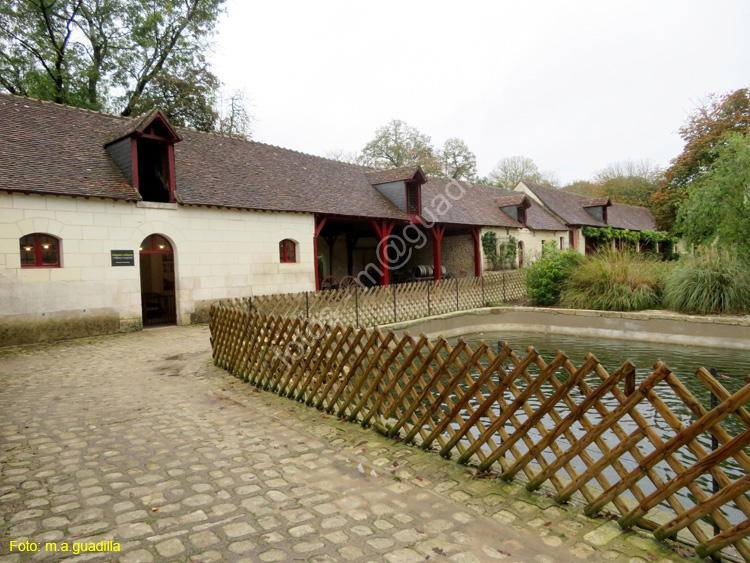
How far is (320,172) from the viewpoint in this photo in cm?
1781

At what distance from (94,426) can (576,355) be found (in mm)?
8093

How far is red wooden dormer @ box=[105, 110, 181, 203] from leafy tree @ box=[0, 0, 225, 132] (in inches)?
394

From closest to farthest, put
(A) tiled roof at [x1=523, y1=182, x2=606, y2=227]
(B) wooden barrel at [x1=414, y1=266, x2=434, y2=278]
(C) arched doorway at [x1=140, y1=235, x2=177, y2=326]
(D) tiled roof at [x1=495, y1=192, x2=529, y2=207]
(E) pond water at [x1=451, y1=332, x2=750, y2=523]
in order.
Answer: (E) pond water at [x1=451, y1=332, x2=750, y2=523], (C) arched doorway at [x1=140, y1=235, x2=177, y2=326], (B) wooden barrel at [x1=414, y1=266, x2=434, y2=278], (D) tiled roof at [x1=495, y1=192, x2=529, y2=207], (A) tiled roof at [x1=523, y1=182, x2=606, y2=227]

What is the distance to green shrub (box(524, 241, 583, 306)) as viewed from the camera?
1349cm

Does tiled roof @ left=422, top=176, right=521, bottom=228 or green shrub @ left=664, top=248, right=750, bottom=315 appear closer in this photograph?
green shrub @ left=664, top=248, right=750, bottom=315

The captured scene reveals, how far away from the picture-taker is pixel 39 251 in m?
9.93

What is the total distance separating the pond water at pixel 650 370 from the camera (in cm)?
408

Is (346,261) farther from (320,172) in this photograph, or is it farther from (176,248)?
(176,248)

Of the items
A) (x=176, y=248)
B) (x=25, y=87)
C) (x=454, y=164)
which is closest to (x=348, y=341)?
(x=176, y=248)

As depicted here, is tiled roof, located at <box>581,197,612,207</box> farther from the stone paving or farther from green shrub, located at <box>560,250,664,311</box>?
the stone paving

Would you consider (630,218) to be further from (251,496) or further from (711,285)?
(251,496)

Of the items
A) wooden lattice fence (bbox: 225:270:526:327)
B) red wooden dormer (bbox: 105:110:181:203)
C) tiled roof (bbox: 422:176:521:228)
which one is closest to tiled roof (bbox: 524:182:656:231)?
tiled roof (bbox: 422:176:521:228)

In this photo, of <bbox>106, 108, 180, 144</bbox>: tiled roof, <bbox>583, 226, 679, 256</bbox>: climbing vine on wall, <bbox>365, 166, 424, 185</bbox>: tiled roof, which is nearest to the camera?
<bbox>106, 108, 180, 144</bbox>: tiled roof

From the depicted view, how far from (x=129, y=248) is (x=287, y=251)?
188 inches
